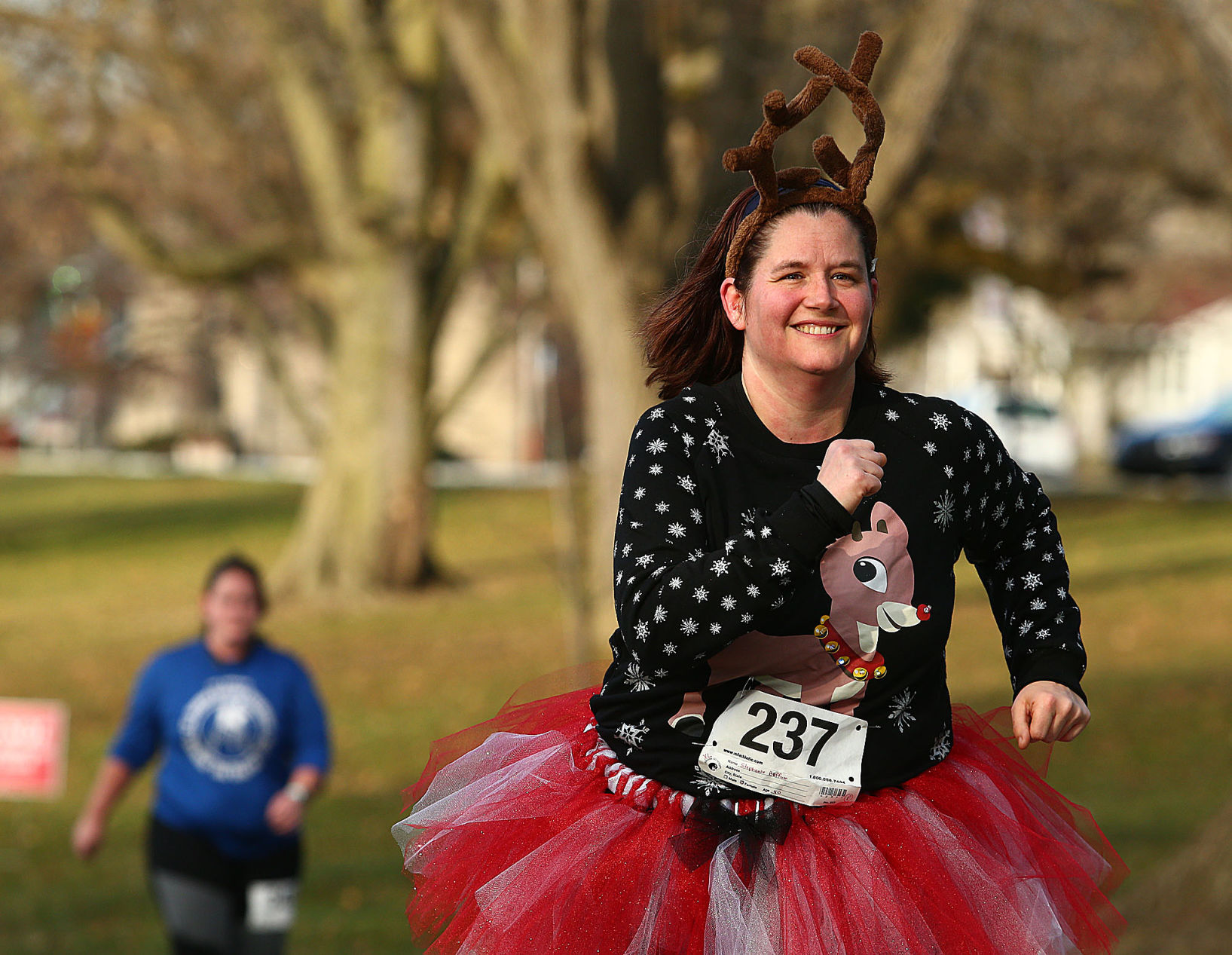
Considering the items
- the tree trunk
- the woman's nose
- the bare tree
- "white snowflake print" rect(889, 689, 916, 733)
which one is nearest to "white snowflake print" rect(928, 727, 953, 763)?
"white snowflake print" rect(889, 689, 916, 733)

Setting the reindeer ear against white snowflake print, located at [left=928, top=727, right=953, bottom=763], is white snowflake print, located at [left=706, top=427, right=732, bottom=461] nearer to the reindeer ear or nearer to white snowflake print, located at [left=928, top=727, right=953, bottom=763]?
the reindeer ear

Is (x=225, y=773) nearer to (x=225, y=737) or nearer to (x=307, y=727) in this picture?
(x=225, y=737)

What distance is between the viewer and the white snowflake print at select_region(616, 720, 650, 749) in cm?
278

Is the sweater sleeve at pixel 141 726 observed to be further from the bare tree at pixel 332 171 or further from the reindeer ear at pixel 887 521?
the bare tree at pixel 332 171

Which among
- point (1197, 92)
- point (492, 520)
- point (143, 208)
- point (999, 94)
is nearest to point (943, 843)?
point (1197, 92)

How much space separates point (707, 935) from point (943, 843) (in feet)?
1.41

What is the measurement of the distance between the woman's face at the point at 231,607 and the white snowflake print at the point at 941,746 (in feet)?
13.1

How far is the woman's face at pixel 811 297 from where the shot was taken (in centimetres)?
270

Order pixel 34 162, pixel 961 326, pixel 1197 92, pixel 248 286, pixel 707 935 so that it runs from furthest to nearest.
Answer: pixel 961 326 < pixel 248 286 < pixel 34 162 < pixel 1197 92 < pixel 707 935

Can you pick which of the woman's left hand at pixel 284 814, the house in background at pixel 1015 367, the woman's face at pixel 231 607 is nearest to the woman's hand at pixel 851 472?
the woman's left hand at pixel 284 814

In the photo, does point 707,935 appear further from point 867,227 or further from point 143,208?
point 143,208

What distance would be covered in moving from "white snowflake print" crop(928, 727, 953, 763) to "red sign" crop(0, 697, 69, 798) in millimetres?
6067

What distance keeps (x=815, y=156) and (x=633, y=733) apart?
3.36ft

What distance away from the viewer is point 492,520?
30625 millimetres
